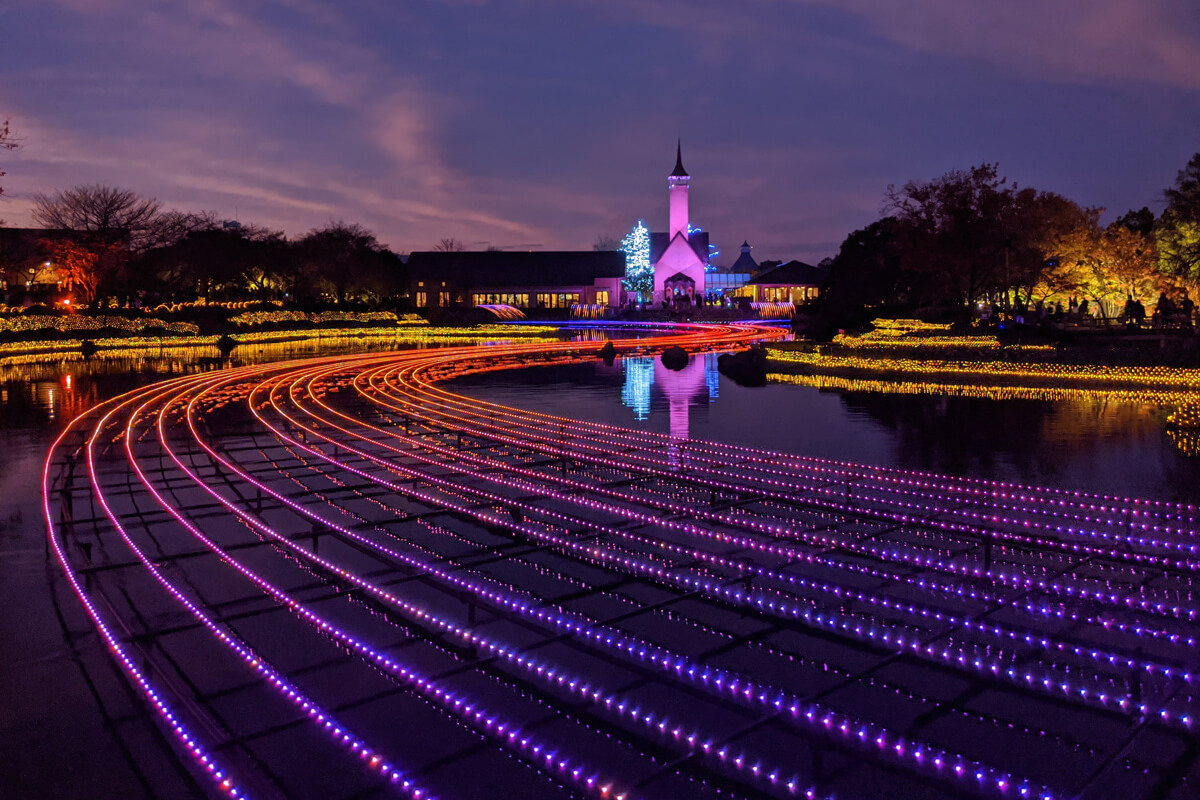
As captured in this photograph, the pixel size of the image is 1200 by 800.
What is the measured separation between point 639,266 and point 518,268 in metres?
10.5

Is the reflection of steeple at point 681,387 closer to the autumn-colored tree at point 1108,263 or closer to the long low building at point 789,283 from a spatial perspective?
the autumn-colored tree at point 1108,263

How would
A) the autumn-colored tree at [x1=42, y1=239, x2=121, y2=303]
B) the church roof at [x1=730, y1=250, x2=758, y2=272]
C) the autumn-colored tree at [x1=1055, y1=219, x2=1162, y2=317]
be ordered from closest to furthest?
the autumn-colored tree at [x1=1055, y1=219, x2=1162, y2=317], the autumn-colored tree at [x1=42, y1=239, x2=121, y2=303], the church roof at [x1=730, y1=250, x2=758, y2=272]

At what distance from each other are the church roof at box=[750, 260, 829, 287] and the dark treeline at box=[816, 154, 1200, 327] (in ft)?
127

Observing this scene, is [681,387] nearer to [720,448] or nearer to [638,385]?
[638,385]

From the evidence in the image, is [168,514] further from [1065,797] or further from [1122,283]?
[1122,283]

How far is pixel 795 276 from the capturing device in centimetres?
8338

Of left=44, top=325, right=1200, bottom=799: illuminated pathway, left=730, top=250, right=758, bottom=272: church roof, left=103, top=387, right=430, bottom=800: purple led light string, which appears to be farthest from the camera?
left=730, top=250, right=758, bottom=272: church roof

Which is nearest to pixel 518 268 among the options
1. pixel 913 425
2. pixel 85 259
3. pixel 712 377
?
pixel 85 259

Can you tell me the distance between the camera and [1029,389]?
20.7m

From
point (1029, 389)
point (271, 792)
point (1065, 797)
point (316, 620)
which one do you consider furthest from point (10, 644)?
point (1029, 389)

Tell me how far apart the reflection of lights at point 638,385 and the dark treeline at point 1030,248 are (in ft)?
45.0

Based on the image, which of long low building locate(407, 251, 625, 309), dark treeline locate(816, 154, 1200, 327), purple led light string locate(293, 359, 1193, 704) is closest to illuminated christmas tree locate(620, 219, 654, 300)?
long low building locate(407, 251, 625, 309)

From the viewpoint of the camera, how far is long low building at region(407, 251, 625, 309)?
76312 millimetres

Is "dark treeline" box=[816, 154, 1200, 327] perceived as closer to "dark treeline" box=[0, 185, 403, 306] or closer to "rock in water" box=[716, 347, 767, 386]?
"rock in water" box=[716, 347, 767, 386]
